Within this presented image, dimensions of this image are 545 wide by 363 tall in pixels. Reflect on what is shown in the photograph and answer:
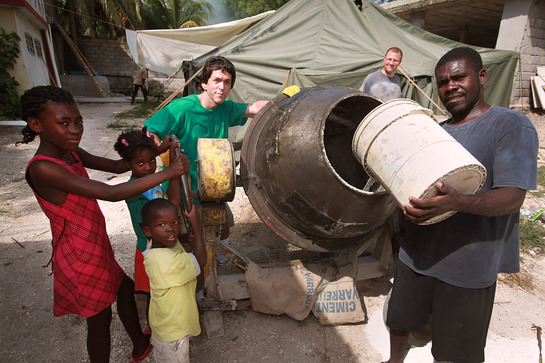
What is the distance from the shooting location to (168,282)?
1537 millimetres

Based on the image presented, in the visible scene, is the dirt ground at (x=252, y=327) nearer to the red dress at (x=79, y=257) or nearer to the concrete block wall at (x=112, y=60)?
the red dress at (x=79, y=257)

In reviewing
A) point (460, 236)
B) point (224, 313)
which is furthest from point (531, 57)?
point (224, 313)

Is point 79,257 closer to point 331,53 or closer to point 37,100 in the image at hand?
point 37,100

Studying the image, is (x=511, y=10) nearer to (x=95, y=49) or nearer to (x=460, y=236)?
(x=460, y=236)

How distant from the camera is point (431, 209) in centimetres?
114

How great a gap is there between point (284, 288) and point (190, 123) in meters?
1.31

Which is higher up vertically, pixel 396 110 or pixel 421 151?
pixel 396 110

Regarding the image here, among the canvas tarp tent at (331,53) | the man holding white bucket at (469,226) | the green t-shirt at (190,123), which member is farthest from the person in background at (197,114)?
the canvas tarp tent at (331,53)

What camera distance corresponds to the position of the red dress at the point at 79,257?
1.47 metres

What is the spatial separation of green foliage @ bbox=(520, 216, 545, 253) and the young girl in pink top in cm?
373

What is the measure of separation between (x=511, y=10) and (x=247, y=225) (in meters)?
7.99

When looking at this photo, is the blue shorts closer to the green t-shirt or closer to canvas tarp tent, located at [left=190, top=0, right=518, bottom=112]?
the green t-shirt

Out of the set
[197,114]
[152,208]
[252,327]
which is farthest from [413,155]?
[252,327]

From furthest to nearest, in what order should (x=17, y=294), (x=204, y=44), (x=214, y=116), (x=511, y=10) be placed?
(x=204, y=44) → (x=511, y=10) → (x=17, y=294) → (x=214, y=116)
